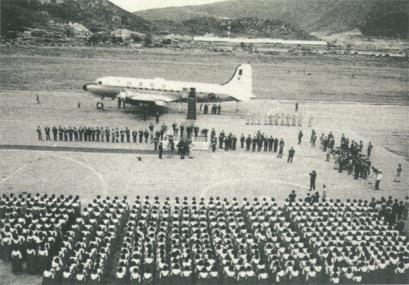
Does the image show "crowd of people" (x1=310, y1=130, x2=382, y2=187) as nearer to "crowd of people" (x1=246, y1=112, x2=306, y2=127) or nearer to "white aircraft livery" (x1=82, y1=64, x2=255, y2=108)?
"crowd of people" (x1=246, y1=112, x2=306, y2=127)

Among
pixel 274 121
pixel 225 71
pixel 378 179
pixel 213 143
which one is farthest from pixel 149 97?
pixel 225 71

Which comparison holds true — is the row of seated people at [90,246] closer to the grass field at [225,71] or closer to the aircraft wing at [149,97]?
the aircraft wing at [149,97]

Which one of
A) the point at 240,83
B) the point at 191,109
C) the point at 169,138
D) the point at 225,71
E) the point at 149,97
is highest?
the point at 240,83

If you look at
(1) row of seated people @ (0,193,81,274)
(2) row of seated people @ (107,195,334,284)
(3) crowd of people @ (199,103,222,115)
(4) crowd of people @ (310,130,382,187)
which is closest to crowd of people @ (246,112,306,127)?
(3) crowd of people @ (199,103,222,115)

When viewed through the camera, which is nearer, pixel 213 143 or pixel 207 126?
pixel 213 143

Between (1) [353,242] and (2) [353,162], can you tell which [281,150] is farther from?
(1) [353,242]

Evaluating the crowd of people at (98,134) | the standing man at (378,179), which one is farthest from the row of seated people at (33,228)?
the standing man at (378,179)

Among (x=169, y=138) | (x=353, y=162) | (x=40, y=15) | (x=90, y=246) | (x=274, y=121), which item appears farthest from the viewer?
(x=40, y=15)

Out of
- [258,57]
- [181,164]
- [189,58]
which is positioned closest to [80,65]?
[189,58]
